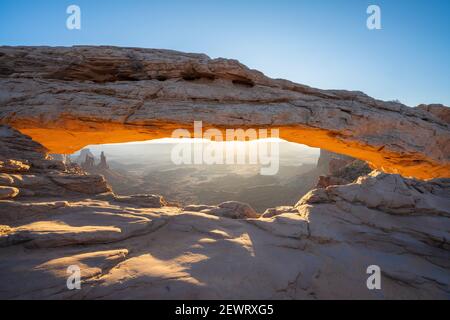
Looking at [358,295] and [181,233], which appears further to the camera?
[181,233]

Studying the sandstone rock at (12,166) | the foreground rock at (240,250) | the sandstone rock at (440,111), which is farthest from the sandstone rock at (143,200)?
the sandstone rock at (440,111)

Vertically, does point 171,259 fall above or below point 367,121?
below

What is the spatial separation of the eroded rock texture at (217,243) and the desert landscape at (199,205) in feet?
0.14

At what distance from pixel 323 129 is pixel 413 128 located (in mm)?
5674

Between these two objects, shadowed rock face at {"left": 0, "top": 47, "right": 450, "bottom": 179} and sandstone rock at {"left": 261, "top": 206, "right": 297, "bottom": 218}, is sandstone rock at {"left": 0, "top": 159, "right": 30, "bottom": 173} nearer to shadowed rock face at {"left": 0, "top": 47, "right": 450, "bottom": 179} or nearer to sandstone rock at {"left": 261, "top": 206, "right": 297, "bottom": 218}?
shadowed rock face at {"left": 0, "top": 47, "right": 450, "bottom": 179}

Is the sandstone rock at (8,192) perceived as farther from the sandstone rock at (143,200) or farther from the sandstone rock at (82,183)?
the sandstone rock at (143,200)

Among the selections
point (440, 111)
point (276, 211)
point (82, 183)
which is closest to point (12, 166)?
point (82, 183)

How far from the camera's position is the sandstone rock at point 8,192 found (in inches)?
277

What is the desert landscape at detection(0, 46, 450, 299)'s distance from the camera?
5.44m

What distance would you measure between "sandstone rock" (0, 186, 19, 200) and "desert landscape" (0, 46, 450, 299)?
1.2 inches

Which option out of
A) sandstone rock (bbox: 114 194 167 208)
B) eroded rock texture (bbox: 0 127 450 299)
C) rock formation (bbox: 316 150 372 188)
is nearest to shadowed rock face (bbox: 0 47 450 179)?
eroded rock texture (bbox: 0 127 450 299)
